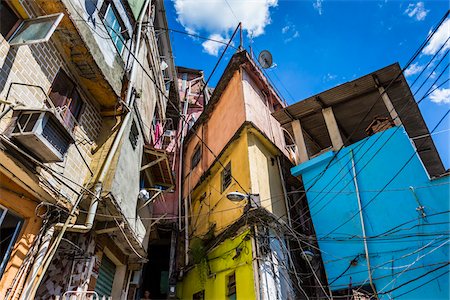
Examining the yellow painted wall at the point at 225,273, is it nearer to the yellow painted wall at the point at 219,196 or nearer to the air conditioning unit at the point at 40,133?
the yellow painted wall at the point at 219,196

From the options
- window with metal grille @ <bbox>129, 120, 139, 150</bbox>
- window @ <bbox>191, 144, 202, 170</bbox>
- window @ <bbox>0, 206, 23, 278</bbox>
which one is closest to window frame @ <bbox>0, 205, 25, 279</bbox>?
A: window @ <bbox>0, 206, 23, 278</bbox>

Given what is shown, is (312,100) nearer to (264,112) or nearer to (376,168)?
(264,112)

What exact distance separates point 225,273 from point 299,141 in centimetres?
547

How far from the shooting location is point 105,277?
8625mm

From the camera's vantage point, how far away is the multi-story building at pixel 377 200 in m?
6.77

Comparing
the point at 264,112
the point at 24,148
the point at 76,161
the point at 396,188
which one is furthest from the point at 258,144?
the point at 24,148

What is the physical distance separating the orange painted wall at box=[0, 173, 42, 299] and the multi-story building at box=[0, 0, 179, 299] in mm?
17

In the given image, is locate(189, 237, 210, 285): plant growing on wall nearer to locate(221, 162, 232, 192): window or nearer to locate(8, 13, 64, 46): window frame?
locate(221, 162, 232, 192): window

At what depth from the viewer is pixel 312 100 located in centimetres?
1070

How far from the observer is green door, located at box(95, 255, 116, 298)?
819 centimetres

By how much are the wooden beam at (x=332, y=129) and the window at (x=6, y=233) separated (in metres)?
8.97

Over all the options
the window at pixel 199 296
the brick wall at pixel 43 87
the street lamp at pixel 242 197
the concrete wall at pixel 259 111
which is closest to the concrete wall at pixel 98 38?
the brick wall at pixel 43 87

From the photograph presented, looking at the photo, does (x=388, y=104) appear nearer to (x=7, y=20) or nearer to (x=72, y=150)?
(x=72, y=150)

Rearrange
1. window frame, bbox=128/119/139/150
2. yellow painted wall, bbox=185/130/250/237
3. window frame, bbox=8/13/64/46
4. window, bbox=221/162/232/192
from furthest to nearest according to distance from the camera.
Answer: window, bbox=221/162/232/192 < yellow painted wall, bbox=185/130/250/237 < window frame, bbox=128/119/139/150 < window frame, bbox=8/13/64/46
